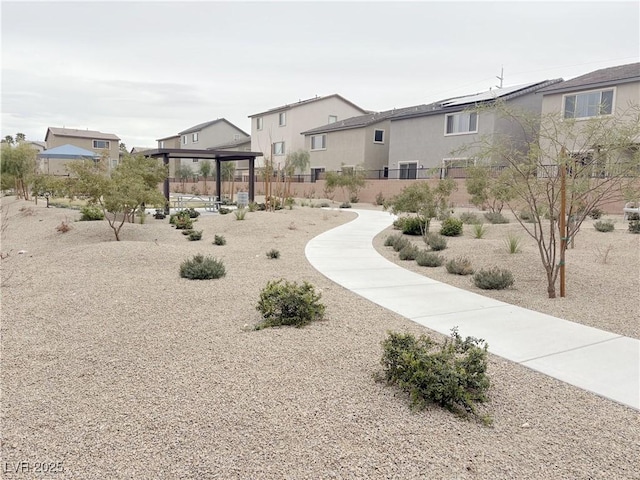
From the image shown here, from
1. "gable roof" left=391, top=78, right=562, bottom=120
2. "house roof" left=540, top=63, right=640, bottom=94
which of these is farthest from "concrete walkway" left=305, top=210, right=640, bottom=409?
"gable roof" left=391, top=78, right=562, bottom=120

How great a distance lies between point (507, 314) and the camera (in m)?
7.41

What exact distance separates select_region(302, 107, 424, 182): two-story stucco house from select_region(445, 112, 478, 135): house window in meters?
6.83

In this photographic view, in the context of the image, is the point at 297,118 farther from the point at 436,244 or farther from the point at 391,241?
the point at 436,244

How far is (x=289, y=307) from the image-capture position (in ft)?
21.8

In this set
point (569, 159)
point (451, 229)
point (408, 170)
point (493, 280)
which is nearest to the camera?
point (569, 159)

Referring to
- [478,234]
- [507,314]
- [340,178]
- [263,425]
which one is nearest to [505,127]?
[340,178]

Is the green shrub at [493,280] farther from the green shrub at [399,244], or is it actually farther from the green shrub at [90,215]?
the green shrub at [90,215]

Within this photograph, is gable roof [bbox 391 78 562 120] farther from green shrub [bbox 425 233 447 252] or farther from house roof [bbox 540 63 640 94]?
green shrub [bbox 425 233 447 252]

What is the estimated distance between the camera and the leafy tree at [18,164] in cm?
3228

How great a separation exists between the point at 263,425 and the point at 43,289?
20.6 ft

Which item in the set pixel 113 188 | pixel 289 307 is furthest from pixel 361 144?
pixel 289 307

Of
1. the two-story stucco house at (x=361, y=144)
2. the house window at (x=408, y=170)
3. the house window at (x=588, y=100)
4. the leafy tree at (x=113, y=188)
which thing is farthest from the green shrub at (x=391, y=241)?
the two-story stucco house at (x=361, y=144)

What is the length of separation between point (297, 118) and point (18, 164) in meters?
26.4

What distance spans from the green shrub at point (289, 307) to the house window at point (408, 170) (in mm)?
30993
